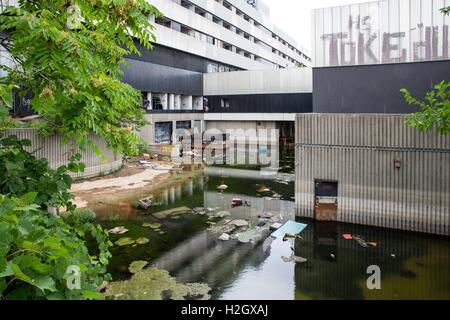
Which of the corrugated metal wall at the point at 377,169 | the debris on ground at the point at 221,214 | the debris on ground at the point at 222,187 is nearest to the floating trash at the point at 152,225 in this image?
the debris on ground at the point at 221,214

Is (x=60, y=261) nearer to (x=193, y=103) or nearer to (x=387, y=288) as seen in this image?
(x=387, y=288)

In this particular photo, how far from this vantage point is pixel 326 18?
1598 cm

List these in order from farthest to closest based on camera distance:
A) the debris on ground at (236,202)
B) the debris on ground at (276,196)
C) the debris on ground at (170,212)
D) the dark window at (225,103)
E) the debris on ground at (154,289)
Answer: the dark window at (225,103)
the debris on ground at (276,196)
the debris on ground at (236,202)
the debris on ground at (170,212)
the debris on ground at (154,289)

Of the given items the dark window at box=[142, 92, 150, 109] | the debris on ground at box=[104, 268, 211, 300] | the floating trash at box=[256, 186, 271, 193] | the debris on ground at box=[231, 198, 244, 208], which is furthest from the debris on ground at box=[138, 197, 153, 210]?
the dark window at box=[142, 92, 150, 109]

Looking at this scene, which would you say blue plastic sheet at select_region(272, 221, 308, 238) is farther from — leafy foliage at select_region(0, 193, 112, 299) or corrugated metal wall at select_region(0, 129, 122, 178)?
leafy foliage at select_region(0, 193, 112, 299)

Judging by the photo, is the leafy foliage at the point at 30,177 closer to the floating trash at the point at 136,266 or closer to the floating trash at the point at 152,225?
the floating trash at the point at 136,266

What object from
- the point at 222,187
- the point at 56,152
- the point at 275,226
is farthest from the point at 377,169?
the point at 56,152

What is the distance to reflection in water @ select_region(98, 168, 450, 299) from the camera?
29.0ft

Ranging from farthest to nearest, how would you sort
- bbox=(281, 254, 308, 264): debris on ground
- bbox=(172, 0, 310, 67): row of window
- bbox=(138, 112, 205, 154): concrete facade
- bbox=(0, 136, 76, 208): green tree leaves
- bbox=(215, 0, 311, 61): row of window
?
bbox=(215, 0, 311, 61): row of window, bbox=(172, 0, 310, 67): row of window, bbox=(138, 112, 205, 154): concrete facade, bbox=(281, 254, 308, 264): debris on ground, bbox=(0, 136, 76, 208): green tree leaves

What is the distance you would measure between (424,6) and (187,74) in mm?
29179

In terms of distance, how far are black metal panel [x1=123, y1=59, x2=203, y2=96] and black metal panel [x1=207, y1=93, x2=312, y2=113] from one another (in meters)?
2.77

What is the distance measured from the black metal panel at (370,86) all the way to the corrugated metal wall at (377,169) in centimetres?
364

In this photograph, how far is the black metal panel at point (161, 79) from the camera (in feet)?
110

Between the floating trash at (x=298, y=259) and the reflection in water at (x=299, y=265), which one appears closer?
the reflection in water at (x=299, y=265)
